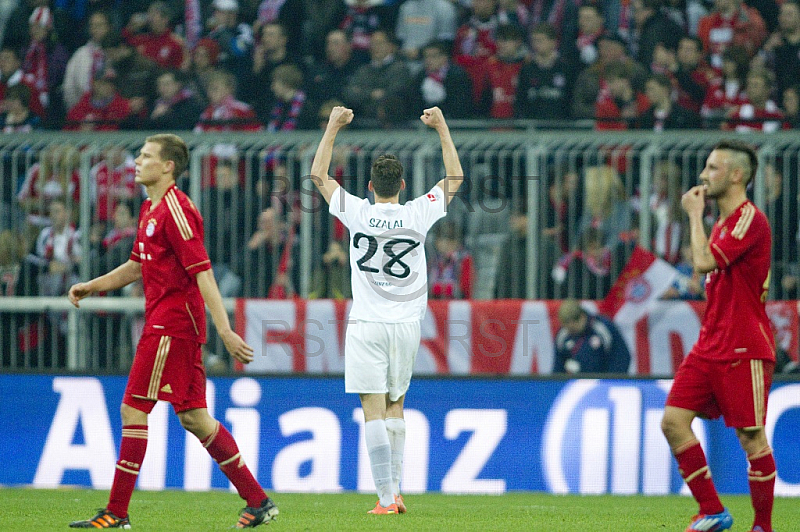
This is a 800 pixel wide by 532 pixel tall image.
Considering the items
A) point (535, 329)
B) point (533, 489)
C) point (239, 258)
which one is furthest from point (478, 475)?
point (239, 258)

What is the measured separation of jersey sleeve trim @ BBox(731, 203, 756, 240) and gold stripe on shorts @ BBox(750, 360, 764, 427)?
663mm

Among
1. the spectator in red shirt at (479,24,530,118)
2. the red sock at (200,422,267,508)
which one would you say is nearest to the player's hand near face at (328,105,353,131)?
the red sock at (200,422,267,508)

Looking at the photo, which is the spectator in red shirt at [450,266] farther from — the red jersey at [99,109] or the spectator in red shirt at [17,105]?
the spectator in red shirt at [17,105]

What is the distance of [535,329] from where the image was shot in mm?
10977

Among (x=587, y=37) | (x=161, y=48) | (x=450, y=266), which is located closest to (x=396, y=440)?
(x=450, y=266)

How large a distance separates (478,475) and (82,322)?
4122 millimetres

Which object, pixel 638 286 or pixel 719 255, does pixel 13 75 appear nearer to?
pixel 638 286

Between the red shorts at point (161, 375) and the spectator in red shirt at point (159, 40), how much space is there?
932 cm

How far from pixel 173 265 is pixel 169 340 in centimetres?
41

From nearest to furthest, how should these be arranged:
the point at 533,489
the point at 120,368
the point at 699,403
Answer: the point at 699,403, the point at 533,489, the point at 120,368

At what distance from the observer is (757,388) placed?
246 inches

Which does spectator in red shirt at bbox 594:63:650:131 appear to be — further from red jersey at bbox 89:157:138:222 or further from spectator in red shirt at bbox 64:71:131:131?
spectator in red shirt at bbox 64:71:131:131

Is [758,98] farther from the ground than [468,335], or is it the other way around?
[758,98]

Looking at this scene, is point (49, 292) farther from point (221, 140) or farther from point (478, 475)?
point (478, 475)
